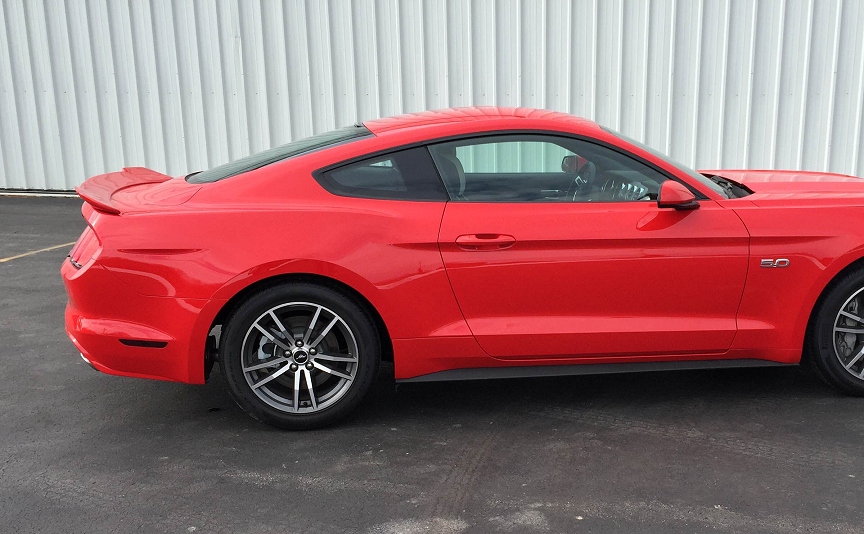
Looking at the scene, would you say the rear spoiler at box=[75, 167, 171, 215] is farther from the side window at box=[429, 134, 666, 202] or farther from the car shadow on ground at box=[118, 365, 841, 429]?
the side window at box=[429, 134, 666, 202]

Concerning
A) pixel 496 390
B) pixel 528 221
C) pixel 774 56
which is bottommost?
pixel 496 390

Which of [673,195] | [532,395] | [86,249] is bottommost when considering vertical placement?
[532,395]

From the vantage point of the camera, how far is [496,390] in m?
4.63

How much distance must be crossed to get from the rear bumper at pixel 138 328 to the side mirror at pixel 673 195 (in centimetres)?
219

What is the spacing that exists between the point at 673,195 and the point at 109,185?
2994 mm

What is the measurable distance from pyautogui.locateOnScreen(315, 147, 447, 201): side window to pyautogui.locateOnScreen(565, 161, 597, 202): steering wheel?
2.15 feet

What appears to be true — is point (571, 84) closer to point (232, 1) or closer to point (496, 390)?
point (232, 1)

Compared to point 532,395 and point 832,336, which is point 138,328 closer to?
point 532,395

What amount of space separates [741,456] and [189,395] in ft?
9.50

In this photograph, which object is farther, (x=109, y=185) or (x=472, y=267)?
(x=109, y=185)

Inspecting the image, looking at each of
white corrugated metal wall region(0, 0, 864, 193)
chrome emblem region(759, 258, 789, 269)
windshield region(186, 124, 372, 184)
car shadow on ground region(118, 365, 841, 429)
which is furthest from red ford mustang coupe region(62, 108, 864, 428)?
white corrugated metal wall region(0, 0, 864, 193)

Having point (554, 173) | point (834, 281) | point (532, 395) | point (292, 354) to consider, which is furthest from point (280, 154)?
point (834, 281)

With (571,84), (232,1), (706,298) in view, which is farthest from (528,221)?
(232,1)

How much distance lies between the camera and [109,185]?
15.0ft
